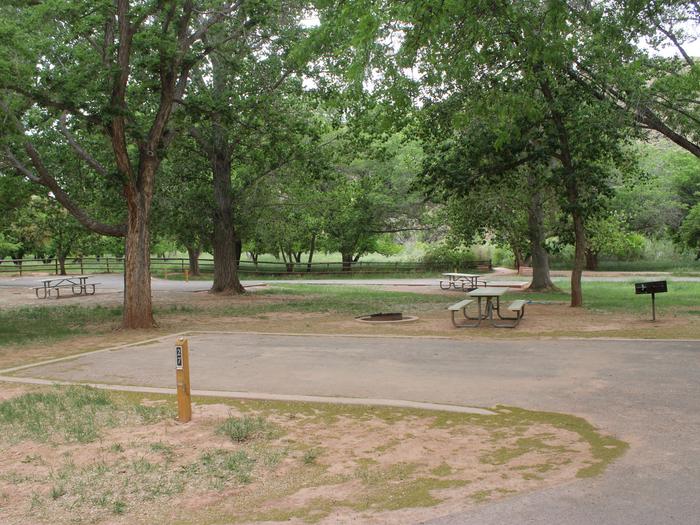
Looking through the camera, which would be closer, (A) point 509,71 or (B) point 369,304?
(A) point 509,71

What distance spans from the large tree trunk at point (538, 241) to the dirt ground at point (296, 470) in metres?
16.3

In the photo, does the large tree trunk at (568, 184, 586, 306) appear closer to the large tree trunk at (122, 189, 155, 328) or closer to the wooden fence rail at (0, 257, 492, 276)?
the large tree trunk at (122, 189, 155, 328)

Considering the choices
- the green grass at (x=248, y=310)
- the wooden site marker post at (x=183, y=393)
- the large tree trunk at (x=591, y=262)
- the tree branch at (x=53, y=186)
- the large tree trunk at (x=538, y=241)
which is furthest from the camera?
the large tree trunk at (x=591, y=262)

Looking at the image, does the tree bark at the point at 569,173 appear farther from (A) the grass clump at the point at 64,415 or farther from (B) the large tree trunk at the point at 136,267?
(A) the grass clump at the point at 64,415

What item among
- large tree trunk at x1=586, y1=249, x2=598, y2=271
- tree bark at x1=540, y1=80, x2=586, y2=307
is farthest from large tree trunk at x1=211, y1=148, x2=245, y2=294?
large tree trunk at x1=586, y1=249, x2=598, y2=271

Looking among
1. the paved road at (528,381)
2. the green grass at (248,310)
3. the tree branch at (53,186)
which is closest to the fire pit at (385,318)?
the green grass at (248,310)

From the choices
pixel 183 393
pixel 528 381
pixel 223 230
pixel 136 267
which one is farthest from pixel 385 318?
pixel 223 230

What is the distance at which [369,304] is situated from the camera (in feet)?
61.2

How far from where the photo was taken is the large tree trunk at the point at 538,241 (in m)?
22.7

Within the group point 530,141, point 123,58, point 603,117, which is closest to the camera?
point 123,58

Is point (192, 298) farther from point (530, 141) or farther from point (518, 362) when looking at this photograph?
point (518, 362)

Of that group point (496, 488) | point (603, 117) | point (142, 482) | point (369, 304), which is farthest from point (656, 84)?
point (142, 482)

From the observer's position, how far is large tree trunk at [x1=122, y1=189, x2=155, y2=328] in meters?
13.8

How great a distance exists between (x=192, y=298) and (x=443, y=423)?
669 inches
